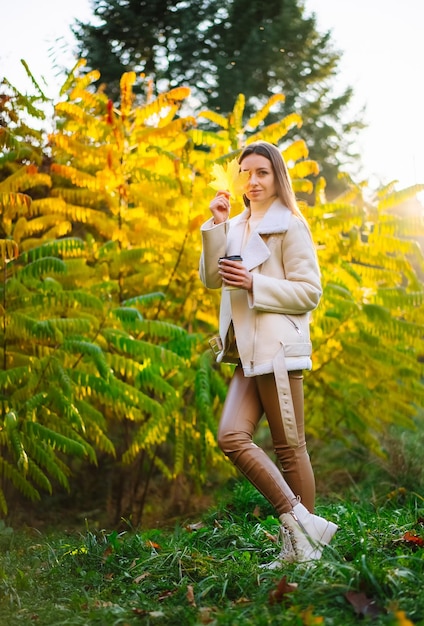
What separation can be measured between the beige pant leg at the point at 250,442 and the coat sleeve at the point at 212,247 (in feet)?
1.77

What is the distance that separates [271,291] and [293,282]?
0.45 feet

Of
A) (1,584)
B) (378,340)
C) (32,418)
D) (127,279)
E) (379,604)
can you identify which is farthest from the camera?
(378,340)

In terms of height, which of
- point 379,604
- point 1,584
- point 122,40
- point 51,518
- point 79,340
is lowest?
point 51,518

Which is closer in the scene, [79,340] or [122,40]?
[79,340]

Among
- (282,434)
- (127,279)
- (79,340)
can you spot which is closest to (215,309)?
(127,279)

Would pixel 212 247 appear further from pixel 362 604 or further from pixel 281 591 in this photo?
pixel 362 604

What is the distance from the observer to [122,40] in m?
15.0

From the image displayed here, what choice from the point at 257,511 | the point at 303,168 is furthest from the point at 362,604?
the point at 303,168

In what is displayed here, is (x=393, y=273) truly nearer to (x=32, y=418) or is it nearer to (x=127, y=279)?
(x=127, y=279)

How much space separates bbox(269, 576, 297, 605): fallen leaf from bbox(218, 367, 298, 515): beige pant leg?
22.3 inches

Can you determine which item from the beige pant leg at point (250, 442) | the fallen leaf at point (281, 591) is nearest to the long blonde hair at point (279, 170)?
the beige pant leg at point (250, 442)

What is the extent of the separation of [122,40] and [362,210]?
10058mm

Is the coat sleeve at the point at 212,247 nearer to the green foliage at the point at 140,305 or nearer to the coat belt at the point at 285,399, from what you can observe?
the coat belt at the point at 285,399

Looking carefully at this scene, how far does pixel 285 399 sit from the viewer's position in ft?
10.9
